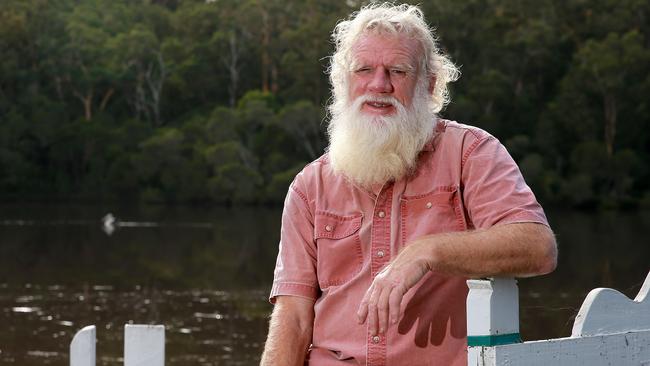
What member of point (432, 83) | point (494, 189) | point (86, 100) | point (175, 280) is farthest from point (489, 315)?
point (86, 100)

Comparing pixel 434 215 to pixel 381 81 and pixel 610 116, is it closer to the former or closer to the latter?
pixel 381 81

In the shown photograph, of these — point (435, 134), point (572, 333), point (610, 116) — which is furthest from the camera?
point (610, 116)

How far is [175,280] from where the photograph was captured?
1958 cm

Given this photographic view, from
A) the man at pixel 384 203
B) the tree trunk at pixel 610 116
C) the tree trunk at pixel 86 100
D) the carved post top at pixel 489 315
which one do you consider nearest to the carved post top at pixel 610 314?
the carved post top at pixel 489 315

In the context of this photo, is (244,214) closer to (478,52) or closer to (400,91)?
(478,52)

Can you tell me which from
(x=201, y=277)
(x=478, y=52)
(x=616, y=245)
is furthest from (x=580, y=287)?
(x=478, y=52)

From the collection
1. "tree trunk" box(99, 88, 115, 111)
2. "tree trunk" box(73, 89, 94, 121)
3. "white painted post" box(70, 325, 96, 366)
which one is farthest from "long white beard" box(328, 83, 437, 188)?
"tree trunk" box(99, 88, 115, 111)

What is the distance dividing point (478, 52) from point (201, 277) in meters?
29.7

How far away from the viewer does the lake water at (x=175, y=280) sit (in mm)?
12844

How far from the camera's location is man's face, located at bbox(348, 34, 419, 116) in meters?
2.32

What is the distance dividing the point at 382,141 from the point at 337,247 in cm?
22

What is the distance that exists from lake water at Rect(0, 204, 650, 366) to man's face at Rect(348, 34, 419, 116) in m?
1.60

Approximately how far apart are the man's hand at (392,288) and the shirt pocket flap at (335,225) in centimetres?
38

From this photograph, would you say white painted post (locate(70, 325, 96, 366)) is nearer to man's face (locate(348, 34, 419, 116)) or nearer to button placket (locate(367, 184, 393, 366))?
button placket (locate(367, 184, 393, 366))
